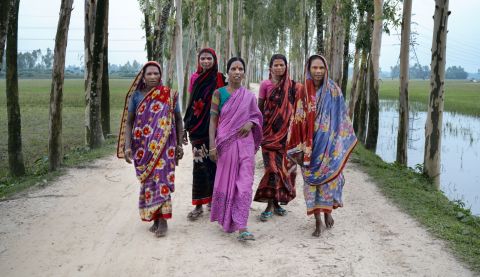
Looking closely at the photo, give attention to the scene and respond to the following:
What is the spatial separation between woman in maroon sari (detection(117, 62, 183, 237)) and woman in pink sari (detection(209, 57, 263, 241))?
0.47 m

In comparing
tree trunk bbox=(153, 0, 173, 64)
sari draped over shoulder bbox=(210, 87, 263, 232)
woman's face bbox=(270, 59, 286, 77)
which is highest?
tree trunk bbox=(153, 0, 173, 64)

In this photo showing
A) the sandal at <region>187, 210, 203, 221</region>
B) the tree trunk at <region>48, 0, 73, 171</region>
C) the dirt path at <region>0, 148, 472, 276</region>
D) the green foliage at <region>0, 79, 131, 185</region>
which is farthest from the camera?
the green foliage at <region>0, 79, 131, 185</region>

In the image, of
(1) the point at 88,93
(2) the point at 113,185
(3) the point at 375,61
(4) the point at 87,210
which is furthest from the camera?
(3) the point at 375,61

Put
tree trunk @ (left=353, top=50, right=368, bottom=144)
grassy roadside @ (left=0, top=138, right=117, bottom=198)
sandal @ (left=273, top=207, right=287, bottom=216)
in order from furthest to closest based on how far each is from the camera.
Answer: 1. tree trunk @ (left=353, top=50, right=368, bottom=144)
2. grassy roadside @ (left=0, top=138, right=117, bottom=198)
3. sandal @ (left=273, top=207, right=287, bottom=216)

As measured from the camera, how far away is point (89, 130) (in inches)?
442

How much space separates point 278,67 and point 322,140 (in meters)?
0.97

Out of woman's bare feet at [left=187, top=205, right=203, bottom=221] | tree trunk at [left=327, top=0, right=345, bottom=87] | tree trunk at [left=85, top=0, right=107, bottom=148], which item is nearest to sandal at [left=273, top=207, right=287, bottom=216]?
woman's bare feet at [left=187, top=205, right=203, bottom=221]

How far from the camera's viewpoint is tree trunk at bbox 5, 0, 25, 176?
8727 mm

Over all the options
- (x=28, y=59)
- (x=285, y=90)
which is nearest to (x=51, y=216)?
(x=285, y=90)

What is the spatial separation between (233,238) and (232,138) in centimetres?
100

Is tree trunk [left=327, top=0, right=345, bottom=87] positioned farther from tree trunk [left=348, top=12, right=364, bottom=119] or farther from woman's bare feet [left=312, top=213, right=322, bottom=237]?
woman's bare feet [left=312, top=213, right=322, bottom=237]

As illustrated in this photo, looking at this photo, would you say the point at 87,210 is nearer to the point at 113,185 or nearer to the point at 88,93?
the point at 113,185

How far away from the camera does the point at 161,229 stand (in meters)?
5.12

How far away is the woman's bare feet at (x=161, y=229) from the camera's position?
5.09 m
